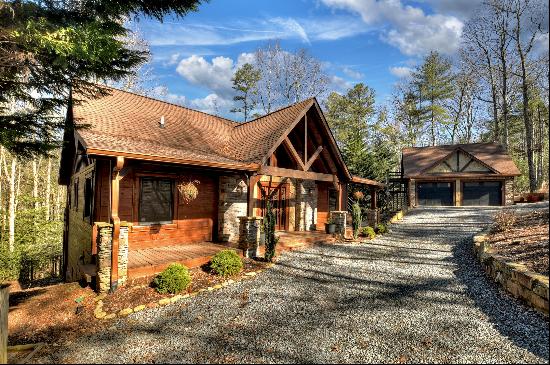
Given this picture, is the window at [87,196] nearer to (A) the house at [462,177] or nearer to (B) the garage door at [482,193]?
(A) the house at [462,177]

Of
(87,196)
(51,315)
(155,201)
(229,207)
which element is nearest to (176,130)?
(155,201)

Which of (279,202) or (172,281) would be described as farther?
(279,202)

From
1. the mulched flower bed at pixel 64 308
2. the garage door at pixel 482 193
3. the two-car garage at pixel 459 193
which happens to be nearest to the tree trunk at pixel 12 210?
the mulched flower bed at pixel 64 308

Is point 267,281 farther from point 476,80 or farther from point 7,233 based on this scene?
point 476,80

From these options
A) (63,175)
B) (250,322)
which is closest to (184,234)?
(250,322)

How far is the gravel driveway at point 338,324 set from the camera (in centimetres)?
393

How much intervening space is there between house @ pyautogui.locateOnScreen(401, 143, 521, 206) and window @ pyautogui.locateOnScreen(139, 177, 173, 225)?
2158cm

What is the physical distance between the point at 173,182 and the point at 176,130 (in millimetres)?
2668

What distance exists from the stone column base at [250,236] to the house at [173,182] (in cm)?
3

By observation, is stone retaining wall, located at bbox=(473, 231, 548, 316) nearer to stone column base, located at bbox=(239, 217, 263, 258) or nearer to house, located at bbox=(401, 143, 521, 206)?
stone column base, located at bbox=(239, 217, 263, 258)

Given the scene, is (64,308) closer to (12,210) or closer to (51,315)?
(51,315)

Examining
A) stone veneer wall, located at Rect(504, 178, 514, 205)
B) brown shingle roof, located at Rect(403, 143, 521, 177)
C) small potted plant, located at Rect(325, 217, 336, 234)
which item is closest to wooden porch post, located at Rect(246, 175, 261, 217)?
small potted plant, located at Rect(325, 217, 336, 234)

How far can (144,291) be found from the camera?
618cm

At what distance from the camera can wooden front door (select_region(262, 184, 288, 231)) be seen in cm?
1234
